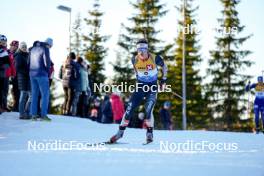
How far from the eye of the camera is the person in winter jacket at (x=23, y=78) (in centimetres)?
1285

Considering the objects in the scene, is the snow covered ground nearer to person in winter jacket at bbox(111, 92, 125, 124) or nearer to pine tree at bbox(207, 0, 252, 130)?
person in winter jacket at bbox(111, 92, 125, 124)

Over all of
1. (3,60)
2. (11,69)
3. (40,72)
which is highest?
(3,60)

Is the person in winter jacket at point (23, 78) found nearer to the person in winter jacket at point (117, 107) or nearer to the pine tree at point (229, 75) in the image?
the person in winter jacket at point (117, 107)

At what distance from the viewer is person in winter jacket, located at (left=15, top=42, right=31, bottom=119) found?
506 inches

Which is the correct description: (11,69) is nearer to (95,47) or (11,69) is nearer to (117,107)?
(117,107)

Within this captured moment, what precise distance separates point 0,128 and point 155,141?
3.86 metres

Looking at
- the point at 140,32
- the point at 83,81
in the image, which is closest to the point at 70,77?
the point at 83,81

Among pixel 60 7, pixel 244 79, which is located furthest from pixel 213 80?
pixel 60 7

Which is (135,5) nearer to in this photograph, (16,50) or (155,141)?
(16,50)

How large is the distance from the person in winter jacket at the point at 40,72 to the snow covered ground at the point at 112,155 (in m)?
0.65

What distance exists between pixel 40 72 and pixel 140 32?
28.0 metres

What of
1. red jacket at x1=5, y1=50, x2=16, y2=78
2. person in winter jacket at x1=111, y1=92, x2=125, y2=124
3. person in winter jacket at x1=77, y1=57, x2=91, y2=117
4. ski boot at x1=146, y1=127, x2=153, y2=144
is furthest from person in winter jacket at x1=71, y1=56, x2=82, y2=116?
ski boot at x1=146, y1=127, x2=153, y2=144

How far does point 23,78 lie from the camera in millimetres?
12977

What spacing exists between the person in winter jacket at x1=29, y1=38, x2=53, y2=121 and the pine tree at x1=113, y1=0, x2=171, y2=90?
26453 mm
